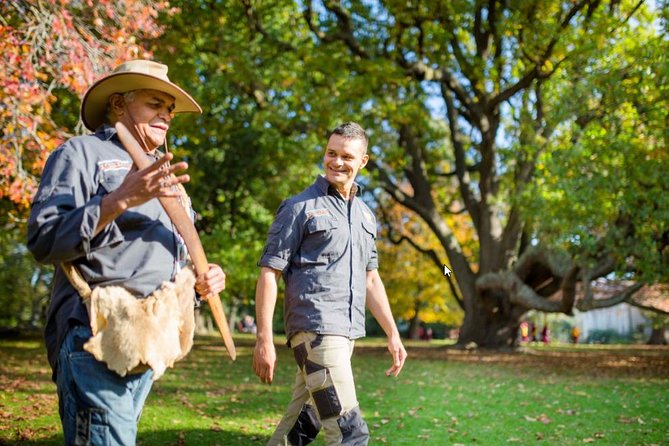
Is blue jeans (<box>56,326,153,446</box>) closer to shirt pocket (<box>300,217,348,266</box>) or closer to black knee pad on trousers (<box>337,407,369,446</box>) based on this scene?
black knee pad on trousers (<box>337,407,369,446</box>)

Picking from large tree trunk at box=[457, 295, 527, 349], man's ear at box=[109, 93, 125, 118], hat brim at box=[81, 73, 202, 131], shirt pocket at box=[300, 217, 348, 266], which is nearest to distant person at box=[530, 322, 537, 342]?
large tree trunk at box=[457, 295, 527, 349]

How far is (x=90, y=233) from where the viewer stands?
2434 millimetres

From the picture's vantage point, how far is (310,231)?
4133 millimetres

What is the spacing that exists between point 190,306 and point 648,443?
19.0 feet

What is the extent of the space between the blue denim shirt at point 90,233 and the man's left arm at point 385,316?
6.68 ft

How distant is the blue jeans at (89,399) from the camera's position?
2551 mm

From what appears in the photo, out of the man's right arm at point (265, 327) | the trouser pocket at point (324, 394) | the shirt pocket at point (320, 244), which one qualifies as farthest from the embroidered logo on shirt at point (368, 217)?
the trouser pocket at point (324, 394)

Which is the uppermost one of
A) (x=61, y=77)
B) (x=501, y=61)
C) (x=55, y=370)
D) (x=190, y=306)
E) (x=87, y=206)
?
(x=501, y=61)

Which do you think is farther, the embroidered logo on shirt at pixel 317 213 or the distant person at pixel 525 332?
the distant person at pixel 525 332

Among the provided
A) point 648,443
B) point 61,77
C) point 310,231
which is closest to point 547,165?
point 648,443

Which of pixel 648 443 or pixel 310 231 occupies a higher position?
pixel 310 231

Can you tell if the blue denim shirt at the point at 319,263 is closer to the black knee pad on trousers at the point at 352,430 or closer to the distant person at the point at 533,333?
the black knee pad on trousers at the point at 352,430

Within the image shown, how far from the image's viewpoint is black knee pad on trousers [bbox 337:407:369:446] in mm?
3785

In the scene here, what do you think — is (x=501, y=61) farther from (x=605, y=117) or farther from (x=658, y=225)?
(x=658, y=225)
